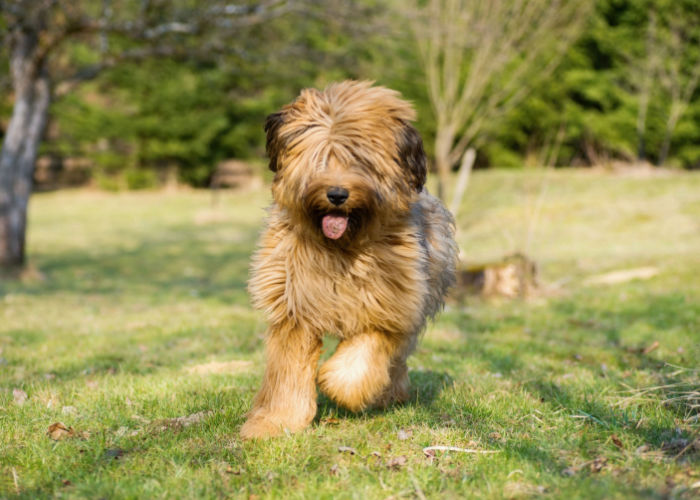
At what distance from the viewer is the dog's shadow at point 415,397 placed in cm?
422

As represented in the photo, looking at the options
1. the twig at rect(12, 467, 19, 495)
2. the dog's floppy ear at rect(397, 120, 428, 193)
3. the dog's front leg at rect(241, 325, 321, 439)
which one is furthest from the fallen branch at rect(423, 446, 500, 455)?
the twig at rect(12, 467, 19, 495)

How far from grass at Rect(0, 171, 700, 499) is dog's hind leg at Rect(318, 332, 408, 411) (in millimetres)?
200

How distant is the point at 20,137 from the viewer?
12.3 meters

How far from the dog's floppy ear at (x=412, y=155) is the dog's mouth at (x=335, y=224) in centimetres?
49

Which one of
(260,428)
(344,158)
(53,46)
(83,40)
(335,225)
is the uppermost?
(83,40)

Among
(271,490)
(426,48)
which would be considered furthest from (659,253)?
(271,490)

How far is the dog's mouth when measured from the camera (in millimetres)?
3557

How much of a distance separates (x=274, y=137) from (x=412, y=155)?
2.55 ft

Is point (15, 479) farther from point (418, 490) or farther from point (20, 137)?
point (20, 137)

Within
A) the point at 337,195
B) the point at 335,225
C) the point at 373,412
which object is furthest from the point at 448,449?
the point at 337,195

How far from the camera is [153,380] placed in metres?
4.97

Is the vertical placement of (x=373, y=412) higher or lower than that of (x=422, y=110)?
lower

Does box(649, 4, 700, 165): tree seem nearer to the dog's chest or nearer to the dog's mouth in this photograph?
the dog's chest

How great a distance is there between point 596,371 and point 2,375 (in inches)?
182
